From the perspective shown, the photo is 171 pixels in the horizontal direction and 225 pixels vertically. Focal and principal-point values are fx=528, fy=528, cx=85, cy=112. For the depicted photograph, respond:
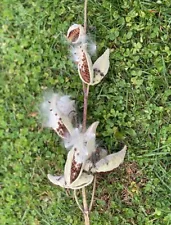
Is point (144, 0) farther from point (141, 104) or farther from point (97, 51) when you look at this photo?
point (141, 104)

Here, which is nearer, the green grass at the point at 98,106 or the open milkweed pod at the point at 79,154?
the open milkweed pod at the point at 79,154

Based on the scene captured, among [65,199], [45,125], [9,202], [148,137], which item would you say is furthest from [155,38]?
[9,202]

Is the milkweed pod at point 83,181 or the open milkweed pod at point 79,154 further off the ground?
the open milkweed pod at point 79,154

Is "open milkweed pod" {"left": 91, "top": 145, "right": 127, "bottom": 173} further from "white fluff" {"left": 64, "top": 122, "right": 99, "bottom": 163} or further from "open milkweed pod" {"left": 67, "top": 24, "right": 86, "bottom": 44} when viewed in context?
"open milkweed pod" {"left": 67, "top": 24, "right": 86, "bottom": 44}

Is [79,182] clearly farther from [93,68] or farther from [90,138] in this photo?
[93,68]

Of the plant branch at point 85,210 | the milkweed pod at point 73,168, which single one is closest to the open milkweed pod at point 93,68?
the milkweed pod at point 73,168

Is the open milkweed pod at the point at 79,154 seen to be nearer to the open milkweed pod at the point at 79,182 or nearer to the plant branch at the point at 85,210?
the open milkweed pod at the point at 79,182

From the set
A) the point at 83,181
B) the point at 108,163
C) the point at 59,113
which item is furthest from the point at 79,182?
the point at 59,113
